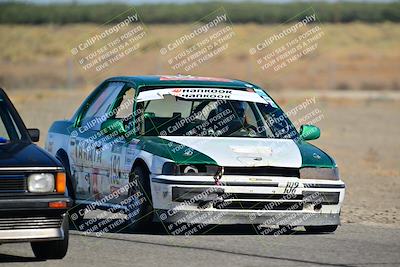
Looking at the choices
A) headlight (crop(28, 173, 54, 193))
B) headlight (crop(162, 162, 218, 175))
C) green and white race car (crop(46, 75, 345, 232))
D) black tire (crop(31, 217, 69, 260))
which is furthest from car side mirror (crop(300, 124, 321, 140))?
headlight (crop(28, 173, 54, 193))

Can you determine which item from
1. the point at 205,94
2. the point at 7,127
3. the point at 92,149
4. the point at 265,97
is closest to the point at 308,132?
the point at 265,97

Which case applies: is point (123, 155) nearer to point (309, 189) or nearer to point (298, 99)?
point (309, 189)

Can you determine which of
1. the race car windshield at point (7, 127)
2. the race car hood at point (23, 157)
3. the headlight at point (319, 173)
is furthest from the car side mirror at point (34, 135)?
the headlight at point (319, 173)

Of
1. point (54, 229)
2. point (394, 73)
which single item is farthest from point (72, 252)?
point (394, 73)

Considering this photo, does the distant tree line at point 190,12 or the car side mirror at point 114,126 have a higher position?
the distant tree line at point 190,12

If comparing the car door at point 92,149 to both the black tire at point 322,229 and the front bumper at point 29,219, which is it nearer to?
the black tire at point 322,229

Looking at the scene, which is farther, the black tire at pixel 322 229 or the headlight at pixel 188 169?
the black tire at pixel 322 229

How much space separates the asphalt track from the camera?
359 inches

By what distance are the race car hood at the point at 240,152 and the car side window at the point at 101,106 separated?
123 centimetres

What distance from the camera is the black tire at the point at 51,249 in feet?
29.5

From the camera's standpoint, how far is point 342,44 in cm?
7294

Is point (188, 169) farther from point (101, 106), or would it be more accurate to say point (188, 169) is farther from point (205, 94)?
point (101, 106)

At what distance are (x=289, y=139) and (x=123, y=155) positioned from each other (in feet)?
5.54

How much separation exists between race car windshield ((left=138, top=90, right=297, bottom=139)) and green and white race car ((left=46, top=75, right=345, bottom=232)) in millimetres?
13
